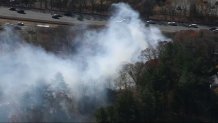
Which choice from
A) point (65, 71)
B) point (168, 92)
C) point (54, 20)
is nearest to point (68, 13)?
point (54, 20)

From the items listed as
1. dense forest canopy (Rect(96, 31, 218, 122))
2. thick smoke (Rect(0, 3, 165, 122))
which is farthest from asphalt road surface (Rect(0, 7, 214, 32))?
dense forest canopy (Rect(96, 31, 218, 122))

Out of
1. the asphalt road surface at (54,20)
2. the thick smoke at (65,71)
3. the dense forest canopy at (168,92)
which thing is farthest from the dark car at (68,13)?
the dense forest canopy at (168,92)

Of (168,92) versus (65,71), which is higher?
(65,71)

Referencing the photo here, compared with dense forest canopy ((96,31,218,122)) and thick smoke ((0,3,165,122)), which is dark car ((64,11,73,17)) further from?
dense forest canopy ((96,31,218,122))

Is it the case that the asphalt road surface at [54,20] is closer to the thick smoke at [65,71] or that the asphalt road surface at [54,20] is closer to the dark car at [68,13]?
the dark car at [68,13]

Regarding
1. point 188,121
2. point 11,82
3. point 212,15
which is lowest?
point 188,121

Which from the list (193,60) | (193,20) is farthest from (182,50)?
(193,20)

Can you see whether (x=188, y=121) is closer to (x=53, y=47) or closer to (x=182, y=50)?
(x=182, y=50)

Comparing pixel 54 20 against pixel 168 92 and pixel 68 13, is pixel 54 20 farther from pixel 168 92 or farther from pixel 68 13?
pixel 168 92

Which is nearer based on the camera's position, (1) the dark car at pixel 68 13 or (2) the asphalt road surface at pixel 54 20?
(2) the asphalt road surface at pixel 54 20
